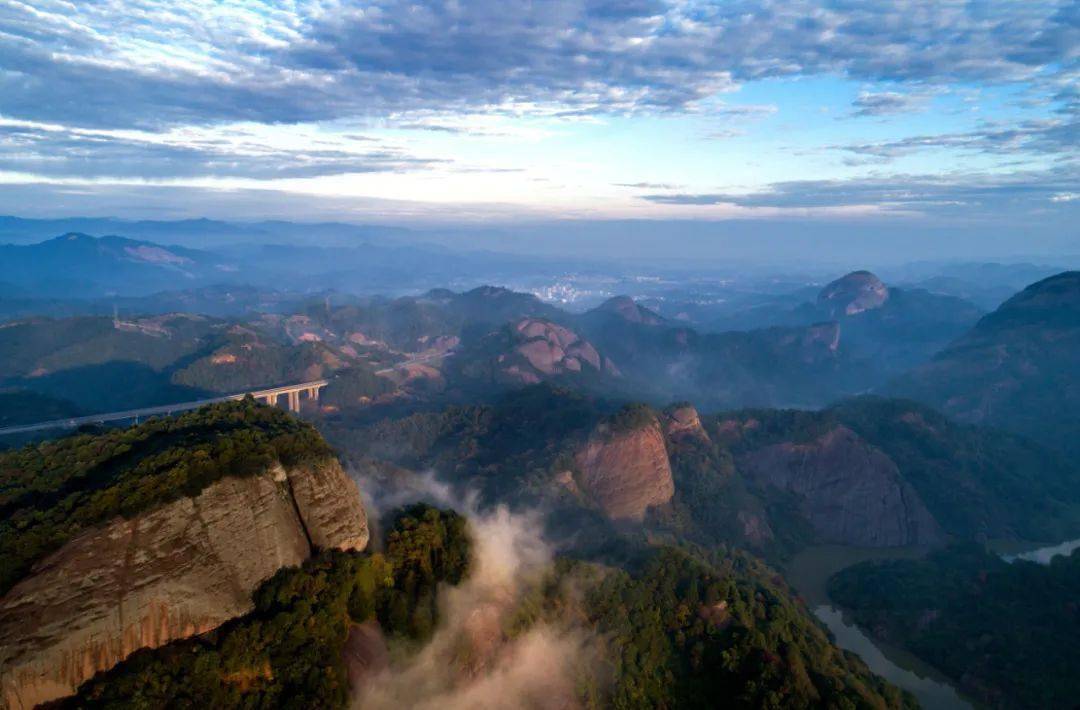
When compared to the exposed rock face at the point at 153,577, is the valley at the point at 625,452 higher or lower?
lower

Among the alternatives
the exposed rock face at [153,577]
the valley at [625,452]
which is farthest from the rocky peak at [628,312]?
the exposed rock face at [153,577]

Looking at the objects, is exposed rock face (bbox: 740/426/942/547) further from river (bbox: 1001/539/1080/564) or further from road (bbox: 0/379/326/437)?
road (bbox: 0/379/326/437)

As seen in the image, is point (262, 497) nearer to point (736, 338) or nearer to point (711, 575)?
point (711, 575)

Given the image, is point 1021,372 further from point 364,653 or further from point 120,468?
point 120,468

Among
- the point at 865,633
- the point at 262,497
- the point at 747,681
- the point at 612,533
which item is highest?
the point at 262,497

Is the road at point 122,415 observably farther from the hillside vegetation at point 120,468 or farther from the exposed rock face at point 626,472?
the exposed rock face at point 626,472

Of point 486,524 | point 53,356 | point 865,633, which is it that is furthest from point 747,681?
point 53,356

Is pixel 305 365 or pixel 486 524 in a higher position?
pixel 486 524

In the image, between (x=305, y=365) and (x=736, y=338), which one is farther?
(x=736, y=338)
